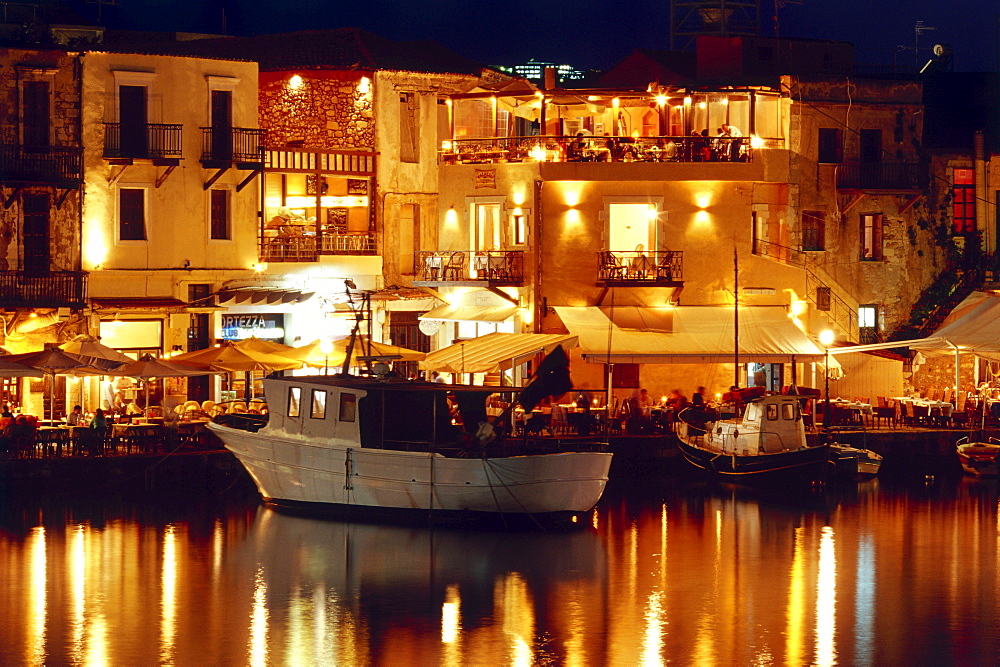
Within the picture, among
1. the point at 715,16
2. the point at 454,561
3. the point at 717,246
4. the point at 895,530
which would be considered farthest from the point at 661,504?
the point at 715,16

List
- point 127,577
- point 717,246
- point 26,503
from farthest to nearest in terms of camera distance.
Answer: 1. point 717,246
2. point 26,503
3. point 127,577

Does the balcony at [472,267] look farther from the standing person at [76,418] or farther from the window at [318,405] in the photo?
the window at [318,405]

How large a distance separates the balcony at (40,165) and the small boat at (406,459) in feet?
39.5

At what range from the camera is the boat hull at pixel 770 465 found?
141 ft

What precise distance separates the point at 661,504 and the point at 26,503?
14.0 metres

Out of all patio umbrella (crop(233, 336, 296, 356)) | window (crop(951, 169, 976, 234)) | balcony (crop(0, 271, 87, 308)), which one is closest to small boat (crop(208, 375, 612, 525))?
patio umbrella (crop(233, 336, 296, 356))

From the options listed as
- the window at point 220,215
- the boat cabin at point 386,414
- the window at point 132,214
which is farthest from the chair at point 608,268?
the window at point 132,214

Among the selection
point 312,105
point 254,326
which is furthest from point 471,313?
point 312,105

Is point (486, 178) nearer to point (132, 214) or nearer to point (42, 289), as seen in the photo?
point (132, 214)

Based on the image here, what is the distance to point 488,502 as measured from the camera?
37.3m

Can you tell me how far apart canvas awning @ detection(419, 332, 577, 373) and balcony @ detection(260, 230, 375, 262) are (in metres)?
7.53

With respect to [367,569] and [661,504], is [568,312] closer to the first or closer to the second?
[661,504]

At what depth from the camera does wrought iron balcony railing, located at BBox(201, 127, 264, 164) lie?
169 ft

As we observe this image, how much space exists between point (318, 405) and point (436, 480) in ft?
10.6
